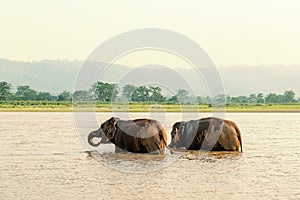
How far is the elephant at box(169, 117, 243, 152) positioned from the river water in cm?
64

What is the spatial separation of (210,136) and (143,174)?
244 inches

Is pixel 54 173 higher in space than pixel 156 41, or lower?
lower

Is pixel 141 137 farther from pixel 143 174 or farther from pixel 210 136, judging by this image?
pixel 143 174

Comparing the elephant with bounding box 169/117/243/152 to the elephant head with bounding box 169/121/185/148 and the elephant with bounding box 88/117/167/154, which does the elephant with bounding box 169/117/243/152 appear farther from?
the elephant with bounding box 88/117/167/154

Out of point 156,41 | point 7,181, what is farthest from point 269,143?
point 7,181

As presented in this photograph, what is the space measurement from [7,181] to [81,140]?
37.8 feet

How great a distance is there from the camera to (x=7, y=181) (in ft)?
44.3

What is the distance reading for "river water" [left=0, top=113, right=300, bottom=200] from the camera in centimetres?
1229

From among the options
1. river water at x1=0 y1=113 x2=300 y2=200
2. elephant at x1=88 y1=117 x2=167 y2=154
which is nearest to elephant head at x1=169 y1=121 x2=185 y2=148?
river water at x1=0 y1=113 x2=300 y2=200

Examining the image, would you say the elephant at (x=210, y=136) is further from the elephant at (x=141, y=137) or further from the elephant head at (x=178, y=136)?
the elephant at (x=141, y=137)

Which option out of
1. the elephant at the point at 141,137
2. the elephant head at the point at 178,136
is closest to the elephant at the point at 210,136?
the elephant head at the point at 178,136

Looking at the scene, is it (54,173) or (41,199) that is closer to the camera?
(41,199)

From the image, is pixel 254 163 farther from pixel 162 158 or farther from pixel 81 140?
pixel 81 140

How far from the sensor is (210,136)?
20656 mm
